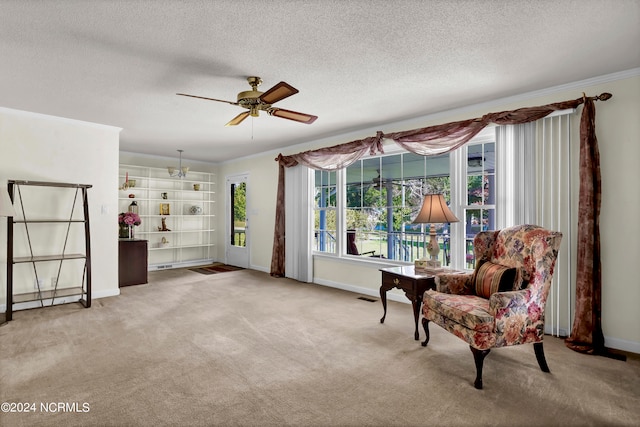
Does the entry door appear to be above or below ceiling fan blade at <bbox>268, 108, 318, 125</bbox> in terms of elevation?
below

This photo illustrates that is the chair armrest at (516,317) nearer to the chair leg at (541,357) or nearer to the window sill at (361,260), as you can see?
the chair leg at (541,357)

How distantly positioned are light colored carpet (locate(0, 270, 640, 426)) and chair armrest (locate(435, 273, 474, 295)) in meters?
0.49

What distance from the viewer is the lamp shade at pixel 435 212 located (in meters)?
3.32

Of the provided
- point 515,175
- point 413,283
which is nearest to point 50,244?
point 413,283

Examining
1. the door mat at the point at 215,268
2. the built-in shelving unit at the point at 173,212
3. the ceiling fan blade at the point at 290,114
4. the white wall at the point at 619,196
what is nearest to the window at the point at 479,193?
the white wall at the point at 619,196

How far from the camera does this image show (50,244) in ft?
14.5

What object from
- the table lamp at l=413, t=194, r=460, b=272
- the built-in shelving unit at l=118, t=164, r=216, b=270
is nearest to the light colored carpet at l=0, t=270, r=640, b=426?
the table lamp at l=413, t=194, r=460, b=272

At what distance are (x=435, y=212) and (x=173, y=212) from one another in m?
5.99

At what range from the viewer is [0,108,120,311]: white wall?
163 inches

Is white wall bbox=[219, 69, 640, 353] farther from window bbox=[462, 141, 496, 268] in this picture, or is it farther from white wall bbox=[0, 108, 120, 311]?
white wall bbox=[0, 108, 120, 311]

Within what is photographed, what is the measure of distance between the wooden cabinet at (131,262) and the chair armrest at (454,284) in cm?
482

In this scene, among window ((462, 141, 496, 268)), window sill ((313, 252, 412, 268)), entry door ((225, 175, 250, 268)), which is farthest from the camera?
entry door ((225, 175, 250, 268))

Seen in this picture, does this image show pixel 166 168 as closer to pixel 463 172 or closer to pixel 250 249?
pixel 250 249

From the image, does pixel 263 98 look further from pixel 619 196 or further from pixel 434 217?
pixel 619 196
